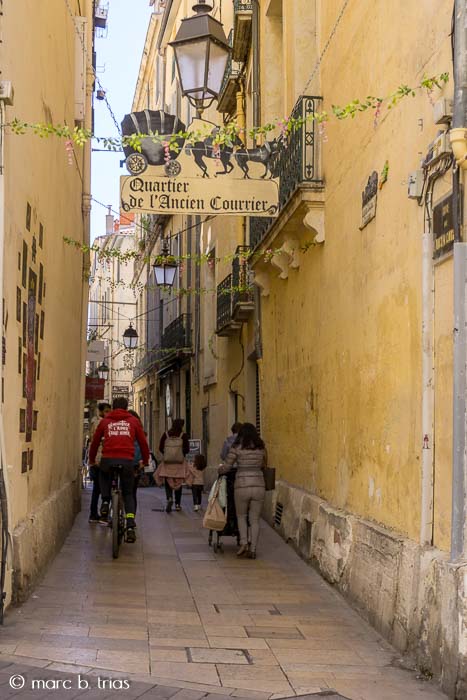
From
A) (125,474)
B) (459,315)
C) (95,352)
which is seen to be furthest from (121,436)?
(95,352)

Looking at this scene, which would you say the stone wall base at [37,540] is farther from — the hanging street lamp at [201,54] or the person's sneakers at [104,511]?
the hanging street lamp at [201,54]

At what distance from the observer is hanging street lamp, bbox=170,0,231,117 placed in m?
9.26

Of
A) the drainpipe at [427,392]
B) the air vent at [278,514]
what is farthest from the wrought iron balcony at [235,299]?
the drainpipe at [427,392]

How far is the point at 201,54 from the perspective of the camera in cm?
928

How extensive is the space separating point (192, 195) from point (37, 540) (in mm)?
3578

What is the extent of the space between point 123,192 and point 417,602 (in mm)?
4891

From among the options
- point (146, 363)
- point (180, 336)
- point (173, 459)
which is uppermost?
point (180, 336)

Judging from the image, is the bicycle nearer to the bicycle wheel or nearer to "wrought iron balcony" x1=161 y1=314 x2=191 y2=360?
the bicycle wheel

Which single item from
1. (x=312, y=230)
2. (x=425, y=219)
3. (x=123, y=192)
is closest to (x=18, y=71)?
(x=123, y=192)

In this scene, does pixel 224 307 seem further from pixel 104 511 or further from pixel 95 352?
pixel 104 511

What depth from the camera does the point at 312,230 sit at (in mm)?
11227

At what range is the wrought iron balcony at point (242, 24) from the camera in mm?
16500

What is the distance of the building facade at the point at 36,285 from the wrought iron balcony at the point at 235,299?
12.1 ft

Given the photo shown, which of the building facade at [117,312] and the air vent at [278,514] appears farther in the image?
the building facade at [117,312]
